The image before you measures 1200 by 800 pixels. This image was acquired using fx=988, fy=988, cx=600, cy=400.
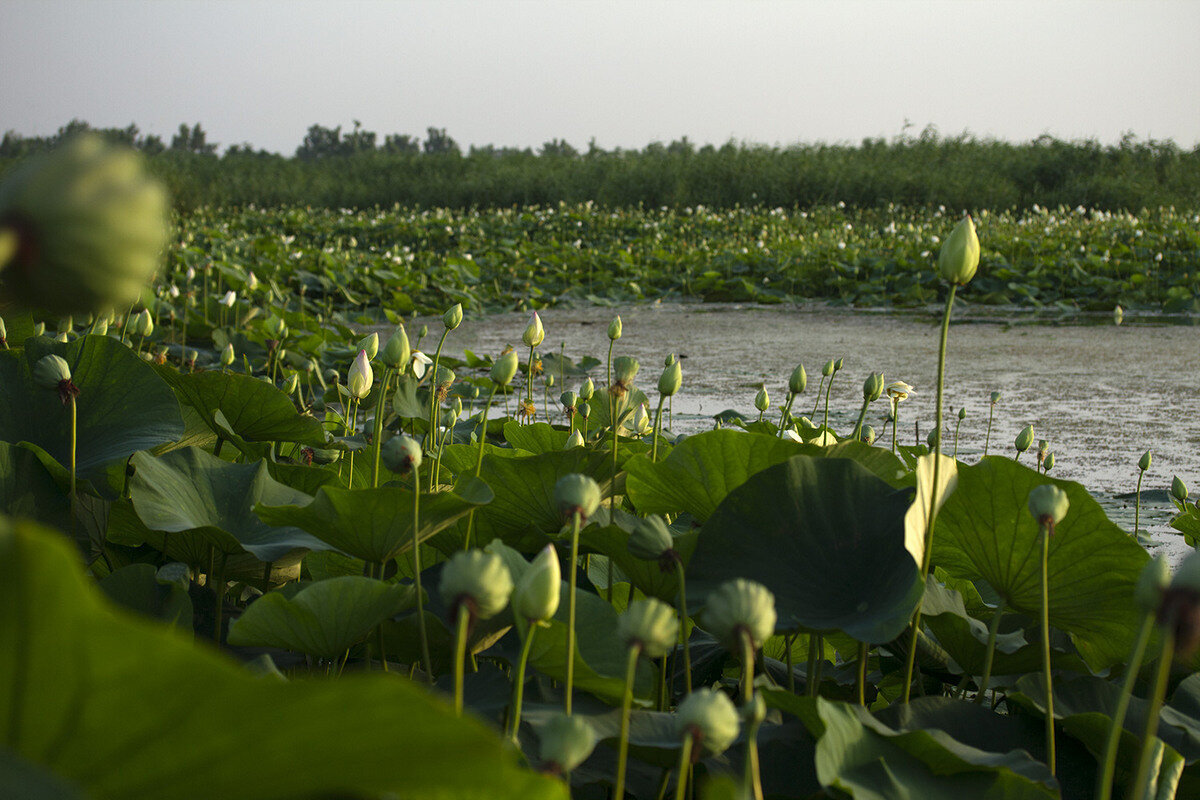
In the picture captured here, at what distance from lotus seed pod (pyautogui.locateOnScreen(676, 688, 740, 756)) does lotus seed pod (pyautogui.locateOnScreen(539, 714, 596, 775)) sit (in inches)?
1.5

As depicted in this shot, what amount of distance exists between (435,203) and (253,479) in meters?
12.5

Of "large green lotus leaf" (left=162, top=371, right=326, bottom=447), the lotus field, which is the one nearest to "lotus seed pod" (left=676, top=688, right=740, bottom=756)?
the lotus field

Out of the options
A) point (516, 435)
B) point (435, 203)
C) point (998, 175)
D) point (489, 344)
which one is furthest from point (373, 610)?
point (435, 203)

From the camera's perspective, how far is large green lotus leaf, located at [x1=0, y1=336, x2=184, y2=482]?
86 centimetres

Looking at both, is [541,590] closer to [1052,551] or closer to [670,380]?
[1052,551]

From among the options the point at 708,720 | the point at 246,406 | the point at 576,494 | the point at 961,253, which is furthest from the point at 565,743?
the point at 246,406

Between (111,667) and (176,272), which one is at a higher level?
(111,667)

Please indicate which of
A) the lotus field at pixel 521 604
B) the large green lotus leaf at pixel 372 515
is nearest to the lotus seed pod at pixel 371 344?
the lotus field at pixel 521 604

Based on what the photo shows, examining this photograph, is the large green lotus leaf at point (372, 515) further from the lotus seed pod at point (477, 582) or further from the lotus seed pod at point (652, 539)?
the lotus seed pod at point (477, 582)

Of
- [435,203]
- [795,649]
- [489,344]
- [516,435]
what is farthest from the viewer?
[435,203]

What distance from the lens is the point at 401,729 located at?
247mm

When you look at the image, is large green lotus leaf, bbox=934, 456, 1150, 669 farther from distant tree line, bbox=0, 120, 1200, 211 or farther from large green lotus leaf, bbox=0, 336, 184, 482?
distant tree line, bbox=0, 120, 1200, 211

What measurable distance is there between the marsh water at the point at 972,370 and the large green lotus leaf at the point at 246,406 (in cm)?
134

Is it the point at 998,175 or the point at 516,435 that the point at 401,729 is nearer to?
the point at 516,435
